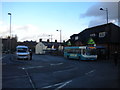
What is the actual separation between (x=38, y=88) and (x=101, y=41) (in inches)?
1312

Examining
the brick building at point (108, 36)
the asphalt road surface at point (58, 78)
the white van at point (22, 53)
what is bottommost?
the asphalt road surface at point (58, 78)

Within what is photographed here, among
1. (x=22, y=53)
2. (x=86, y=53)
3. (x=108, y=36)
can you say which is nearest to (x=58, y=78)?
(x=86, y=53)

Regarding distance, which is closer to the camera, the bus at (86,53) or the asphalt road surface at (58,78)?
the asphalt road surface at (58,78)

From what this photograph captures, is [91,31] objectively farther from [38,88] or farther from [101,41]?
[38,88]

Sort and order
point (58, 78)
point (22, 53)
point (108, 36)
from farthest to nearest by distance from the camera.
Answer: point (108, 36), point (22, 53), point (58, 78)

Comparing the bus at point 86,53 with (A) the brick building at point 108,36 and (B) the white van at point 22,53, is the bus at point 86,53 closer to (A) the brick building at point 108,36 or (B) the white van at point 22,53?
(A) the brick building at point 108,36

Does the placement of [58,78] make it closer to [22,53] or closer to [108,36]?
[22,53]

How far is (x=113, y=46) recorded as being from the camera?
129 feet

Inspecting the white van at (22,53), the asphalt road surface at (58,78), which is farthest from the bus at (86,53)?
the asphalt road surface at (58,78)

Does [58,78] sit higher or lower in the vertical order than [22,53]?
lower

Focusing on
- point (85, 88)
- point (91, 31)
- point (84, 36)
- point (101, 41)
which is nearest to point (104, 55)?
point (101, 41)

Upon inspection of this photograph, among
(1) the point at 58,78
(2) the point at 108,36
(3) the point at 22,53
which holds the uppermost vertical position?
(2) the point at 108,36

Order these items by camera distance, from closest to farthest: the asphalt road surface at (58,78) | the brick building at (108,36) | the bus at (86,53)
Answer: the asphalt road surface at (58,78) < the bus at (86,53) < the brick building at (108,36)

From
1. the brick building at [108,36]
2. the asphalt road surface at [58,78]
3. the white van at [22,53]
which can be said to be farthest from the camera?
the brick building at [108,36]
